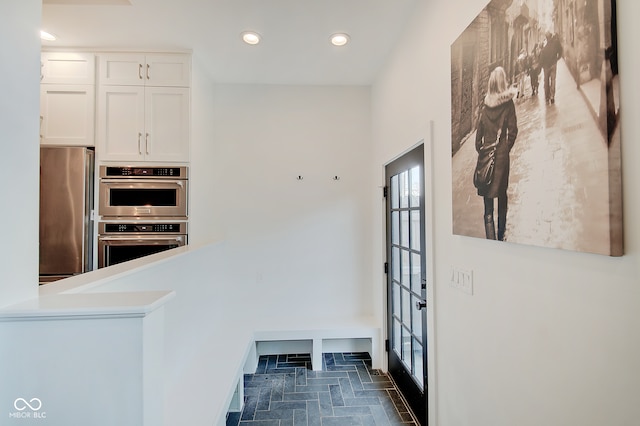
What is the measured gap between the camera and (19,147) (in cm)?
81

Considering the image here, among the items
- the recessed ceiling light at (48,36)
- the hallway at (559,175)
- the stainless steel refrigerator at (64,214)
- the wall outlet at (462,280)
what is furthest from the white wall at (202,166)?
the hallway at (559,175)

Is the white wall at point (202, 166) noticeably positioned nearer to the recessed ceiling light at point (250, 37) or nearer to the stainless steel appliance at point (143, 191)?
the stainless steel appliance at point (143, 191)

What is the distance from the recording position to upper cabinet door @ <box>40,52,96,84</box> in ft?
8.31

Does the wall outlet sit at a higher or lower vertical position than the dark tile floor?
higher

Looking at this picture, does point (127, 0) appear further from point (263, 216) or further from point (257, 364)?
point (257, 364)

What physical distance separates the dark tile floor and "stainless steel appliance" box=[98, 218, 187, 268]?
1.50m

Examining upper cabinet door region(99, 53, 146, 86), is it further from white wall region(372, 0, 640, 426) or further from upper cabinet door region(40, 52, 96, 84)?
white wall region(372, 0, 640, 426)

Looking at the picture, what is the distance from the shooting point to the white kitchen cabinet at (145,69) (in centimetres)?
260

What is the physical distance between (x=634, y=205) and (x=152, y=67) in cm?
326

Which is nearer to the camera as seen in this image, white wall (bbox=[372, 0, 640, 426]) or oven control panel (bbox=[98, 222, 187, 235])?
white wall (bbox=[372, 0, 640, 426])

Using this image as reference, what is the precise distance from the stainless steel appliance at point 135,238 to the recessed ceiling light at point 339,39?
80.5 inches

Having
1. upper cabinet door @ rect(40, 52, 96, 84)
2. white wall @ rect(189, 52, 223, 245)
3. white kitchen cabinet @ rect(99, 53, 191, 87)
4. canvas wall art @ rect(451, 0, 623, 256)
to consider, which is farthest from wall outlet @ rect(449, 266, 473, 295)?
upper cabinet door @ rect(40, 52, 96, 84)

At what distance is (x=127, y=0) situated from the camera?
201cm

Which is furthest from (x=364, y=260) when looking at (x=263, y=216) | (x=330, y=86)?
(x=330, y=86)
